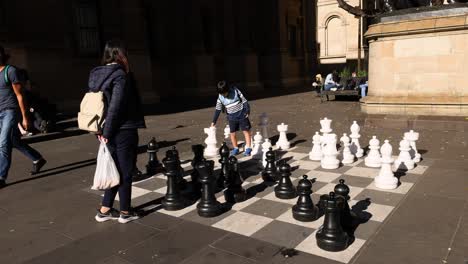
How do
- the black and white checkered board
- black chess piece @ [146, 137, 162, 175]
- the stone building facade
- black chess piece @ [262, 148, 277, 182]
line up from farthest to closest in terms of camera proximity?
the stone building facade → black chess piece @ [146, 137, 162, 175] → black chess piece @ [262, 148, 277, 182] → the black and white checkered board

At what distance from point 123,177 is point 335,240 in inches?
84.3

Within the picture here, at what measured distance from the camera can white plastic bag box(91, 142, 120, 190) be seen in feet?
12.0

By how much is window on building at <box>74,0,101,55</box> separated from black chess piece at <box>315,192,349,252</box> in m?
14.5

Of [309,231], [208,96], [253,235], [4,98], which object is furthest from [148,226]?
[208,96]

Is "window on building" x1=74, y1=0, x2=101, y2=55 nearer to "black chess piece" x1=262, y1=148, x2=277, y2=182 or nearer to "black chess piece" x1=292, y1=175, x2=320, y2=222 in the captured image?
"black chess piece" x1=262, y1=148, x2=277, y2=182

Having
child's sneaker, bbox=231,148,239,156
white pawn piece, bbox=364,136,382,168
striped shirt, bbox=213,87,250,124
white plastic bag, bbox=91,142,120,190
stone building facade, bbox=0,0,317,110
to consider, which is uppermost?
stone building facade, bbox=0,0,317,110

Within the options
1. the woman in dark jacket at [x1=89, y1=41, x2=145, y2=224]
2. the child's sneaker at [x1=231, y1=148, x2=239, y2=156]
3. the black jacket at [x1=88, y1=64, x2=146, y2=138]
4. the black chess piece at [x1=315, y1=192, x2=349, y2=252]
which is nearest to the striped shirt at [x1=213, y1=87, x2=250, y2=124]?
the child's sneaker at [x1=231, y1=148, x2=239, y2=156]

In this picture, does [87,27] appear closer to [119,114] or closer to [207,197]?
[119,114]

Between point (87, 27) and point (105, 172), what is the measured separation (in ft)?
45.3

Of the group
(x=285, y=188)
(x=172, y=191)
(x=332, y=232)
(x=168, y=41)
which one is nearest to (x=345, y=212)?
(x=332, y=232)

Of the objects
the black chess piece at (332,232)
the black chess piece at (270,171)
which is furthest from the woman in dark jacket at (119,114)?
the black chess piece at (332,232)

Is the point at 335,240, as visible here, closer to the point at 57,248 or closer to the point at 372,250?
the point at 372,250

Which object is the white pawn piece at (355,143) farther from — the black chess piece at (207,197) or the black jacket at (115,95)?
the black jacket at (115,95)

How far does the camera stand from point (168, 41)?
1988cm
